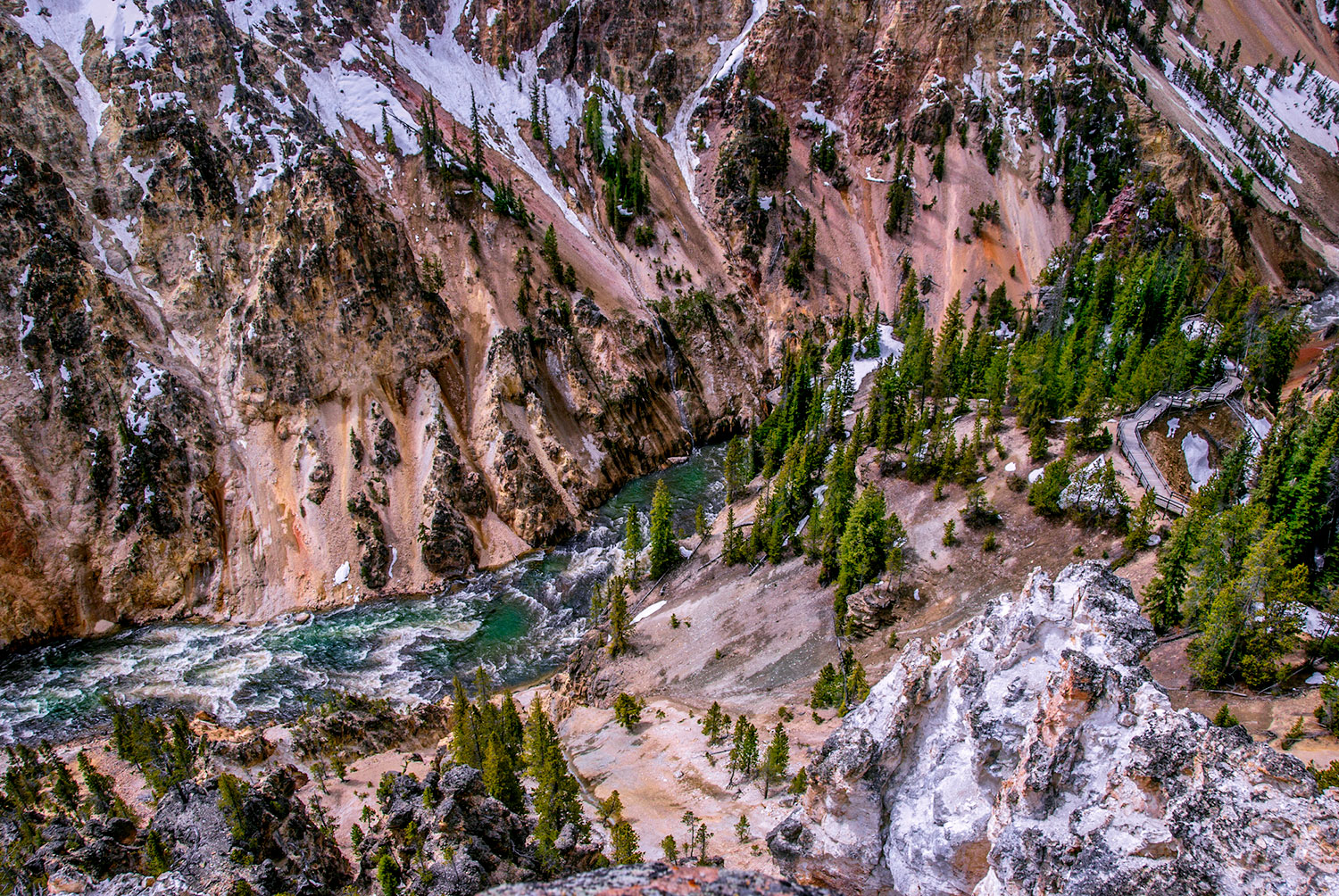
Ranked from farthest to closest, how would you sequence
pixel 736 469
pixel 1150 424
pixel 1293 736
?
pixel 736 469
pixel 1150 424
pixel 1293 736

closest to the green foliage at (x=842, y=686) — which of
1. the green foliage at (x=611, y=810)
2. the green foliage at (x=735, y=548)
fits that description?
the green foliage at (x=611, y=810)

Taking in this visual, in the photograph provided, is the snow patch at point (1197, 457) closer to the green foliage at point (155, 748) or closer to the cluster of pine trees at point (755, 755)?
the cluster of pine trees at point (755, 755)

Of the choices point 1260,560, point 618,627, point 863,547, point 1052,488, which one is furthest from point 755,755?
point 1052,488

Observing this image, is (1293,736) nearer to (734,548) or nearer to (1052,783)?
(1052,783)

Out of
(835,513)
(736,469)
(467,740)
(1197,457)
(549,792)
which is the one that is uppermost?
(736,469)

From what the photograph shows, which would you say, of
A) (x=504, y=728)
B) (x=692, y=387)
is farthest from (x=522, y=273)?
(x=504, y=728)

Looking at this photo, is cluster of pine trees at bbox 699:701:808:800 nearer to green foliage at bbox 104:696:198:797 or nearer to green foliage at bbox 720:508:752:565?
green foliage at bbox 720:508:752:565
